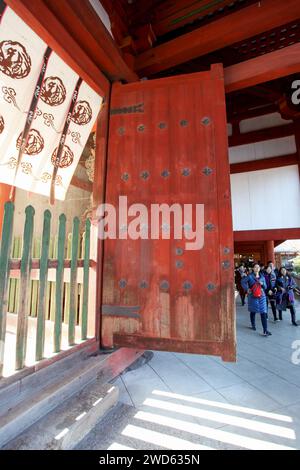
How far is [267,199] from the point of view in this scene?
6.48 metres

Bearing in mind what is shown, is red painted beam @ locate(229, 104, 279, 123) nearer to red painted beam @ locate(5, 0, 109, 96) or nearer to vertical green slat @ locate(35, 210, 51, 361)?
red painted beam @ locate(5, 0, 109, 96)

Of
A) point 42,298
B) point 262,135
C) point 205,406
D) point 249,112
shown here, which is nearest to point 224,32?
point 42,298

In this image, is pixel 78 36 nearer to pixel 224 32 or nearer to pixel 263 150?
pixel 224 32

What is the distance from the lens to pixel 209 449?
62.7 inches

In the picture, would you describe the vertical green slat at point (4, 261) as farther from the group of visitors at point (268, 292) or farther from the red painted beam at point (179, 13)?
the group of visitors at point (268, 292)

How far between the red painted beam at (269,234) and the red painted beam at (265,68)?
4.54m

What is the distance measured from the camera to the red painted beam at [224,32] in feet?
7.73

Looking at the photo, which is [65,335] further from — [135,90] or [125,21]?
[125,21]

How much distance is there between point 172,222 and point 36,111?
1.56 meters

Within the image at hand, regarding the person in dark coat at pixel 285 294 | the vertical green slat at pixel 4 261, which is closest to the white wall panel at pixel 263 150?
the person in dark coat at pixel 285 294

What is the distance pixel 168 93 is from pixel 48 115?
4.11ft

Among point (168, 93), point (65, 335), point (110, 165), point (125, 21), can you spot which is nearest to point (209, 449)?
point (65, 335)

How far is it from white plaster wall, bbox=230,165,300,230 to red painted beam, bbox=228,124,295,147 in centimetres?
87

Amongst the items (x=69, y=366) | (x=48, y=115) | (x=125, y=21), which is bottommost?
(x=69, y=366)
